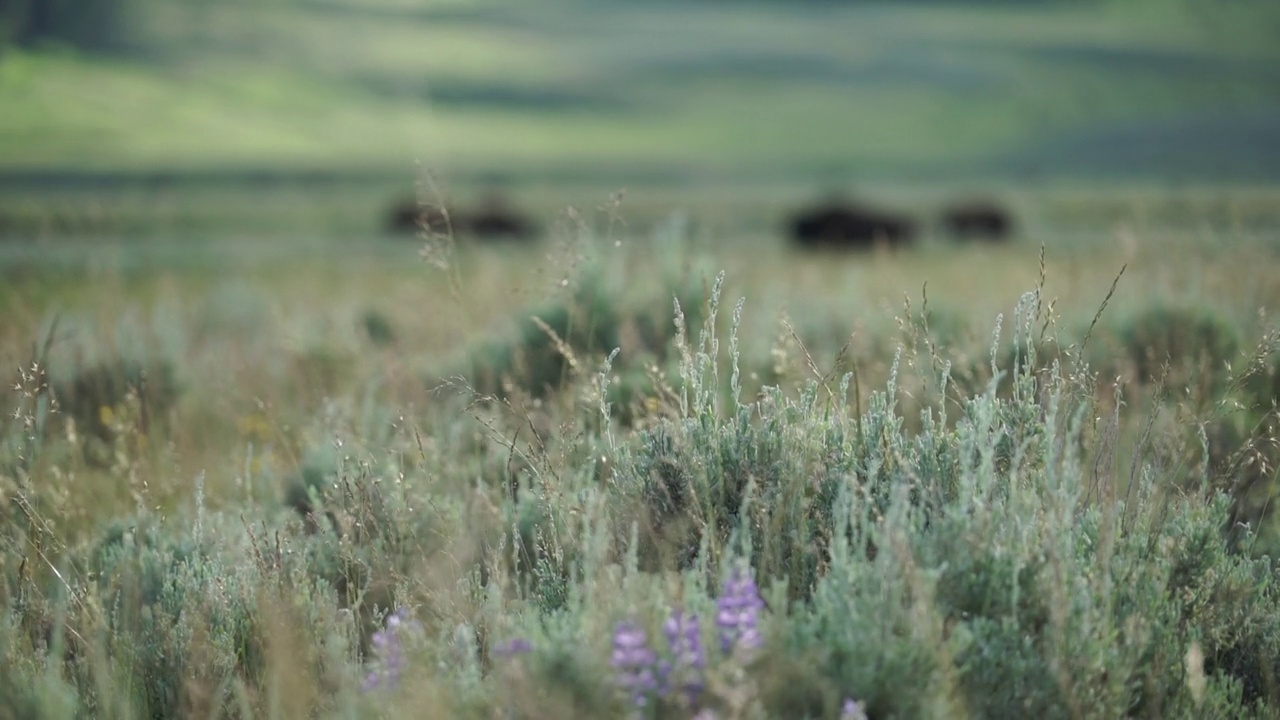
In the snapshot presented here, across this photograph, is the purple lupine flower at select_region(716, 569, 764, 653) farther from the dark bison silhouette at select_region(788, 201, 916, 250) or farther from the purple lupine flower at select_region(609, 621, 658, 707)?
the dark bison silhouette at select_region(788, 201, 916, 250)

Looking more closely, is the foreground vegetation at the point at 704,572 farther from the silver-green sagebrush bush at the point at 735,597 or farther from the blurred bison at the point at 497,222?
the blurred bison at the point at 497,222

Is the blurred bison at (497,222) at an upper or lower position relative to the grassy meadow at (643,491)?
lower

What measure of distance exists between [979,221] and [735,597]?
38.0 metres

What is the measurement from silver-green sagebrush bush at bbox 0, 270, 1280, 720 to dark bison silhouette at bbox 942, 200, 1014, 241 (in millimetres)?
34860

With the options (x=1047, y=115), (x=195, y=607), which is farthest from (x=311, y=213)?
(x=1047, y=115)

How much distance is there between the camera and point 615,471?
11.2 ft

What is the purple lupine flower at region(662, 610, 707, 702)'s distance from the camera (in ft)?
7.53

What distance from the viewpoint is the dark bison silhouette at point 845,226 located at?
31.0m

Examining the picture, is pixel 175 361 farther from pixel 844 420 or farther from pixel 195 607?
pixel 844 420

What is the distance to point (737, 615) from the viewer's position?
236 centimetres

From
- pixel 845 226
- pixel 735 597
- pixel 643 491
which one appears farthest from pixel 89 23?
pixel 735 597

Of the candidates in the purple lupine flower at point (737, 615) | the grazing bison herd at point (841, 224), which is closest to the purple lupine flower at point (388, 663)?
the purple lupine flower at point (737, 615)

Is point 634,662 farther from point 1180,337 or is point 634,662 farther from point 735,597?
point 1180,337

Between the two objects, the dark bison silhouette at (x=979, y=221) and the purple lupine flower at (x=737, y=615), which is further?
the dark bison silhouette at (x=979, y=221)
